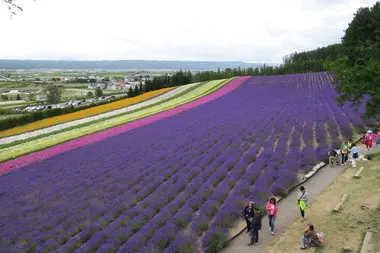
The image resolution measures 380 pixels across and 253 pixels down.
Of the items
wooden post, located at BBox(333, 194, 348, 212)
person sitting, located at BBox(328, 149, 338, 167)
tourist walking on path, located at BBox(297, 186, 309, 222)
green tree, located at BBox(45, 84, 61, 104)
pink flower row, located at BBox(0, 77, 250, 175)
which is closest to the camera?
tourist walking on path, located at BBox(297, 186, 309, 222)

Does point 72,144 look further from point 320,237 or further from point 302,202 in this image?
point 320,237

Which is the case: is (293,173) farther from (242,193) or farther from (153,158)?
(153,158)

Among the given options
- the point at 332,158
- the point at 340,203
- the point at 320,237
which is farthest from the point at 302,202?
the point at 332,158

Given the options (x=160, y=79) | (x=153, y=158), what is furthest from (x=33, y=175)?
(x=160, y=79)

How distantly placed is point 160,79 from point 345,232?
8878 centimetres

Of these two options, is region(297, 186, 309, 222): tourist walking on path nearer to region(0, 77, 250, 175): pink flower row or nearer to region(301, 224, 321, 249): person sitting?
region(301, 224, 321, 249): person sitting

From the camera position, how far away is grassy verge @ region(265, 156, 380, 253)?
33.4 feet

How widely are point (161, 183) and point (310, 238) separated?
27.4 ft

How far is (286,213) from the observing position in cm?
1302

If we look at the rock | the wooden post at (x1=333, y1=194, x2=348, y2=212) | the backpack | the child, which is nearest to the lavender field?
the child

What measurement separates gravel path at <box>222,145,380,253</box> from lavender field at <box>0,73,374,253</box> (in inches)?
23.3

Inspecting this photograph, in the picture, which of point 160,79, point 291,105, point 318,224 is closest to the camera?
point 318,224

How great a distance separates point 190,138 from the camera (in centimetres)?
2578

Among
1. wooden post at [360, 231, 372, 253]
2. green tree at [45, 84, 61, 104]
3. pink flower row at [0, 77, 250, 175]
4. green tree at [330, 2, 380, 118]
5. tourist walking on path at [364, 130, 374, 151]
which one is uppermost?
green tree at [330, 2, 380, 118]
